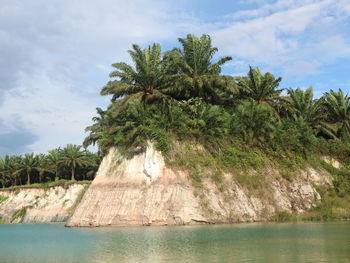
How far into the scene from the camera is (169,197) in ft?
88.5

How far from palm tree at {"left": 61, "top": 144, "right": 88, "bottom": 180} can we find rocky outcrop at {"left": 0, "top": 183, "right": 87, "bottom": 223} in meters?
7.71

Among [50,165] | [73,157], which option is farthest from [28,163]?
[73,157]

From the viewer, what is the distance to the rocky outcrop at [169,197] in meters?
26.8

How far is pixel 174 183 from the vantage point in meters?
27.6

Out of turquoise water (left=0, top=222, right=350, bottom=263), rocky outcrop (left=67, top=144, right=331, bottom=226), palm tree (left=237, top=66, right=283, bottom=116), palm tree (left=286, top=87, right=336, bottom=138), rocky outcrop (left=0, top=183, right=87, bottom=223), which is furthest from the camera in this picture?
rocky outcrop (left=0, top=183, right=87, bottom=223)

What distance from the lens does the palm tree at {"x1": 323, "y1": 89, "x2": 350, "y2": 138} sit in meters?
39.6

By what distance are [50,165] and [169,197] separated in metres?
51.9

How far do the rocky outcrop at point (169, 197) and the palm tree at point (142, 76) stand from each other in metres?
5.44

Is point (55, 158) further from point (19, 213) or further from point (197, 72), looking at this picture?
point (197, 72)

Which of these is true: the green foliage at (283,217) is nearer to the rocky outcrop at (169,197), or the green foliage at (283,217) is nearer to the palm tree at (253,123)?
the rocky outcrop at (169,197)

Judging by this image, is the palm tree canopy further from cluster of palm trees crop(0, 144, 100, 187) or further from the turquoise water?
cluster of palm trees crop(0, 144, 100, 187)

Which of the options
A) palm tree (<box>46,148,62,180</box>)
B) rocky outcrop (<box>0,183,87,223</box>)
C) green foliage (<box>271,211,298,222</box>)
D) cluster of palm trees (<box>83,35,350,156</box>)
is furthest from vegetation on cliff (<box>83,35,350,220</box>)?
palm tree (<box>46,148,62,180</box>)

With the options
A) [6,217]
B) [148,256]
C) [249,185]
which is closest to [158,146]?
[249,185]

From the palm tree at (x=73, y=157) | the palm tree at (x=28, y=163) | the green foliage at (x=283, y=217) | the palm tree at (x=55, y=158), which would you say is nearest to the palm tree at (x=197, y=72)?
the green foliage at (x=283, y=217)
